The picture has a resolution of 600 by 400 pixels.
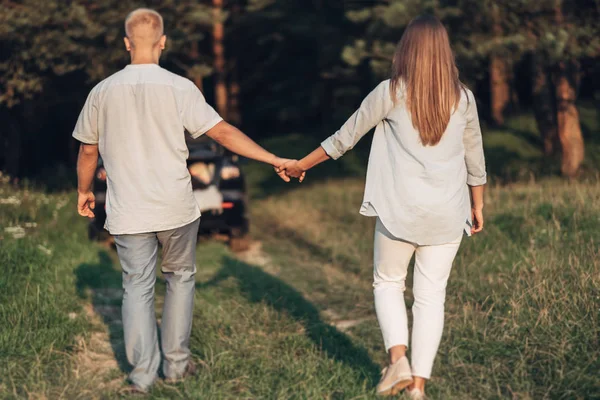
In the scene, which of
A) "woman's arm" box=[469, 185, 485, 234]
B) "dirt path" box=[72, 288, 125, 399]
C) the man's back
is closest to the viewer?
the man's back

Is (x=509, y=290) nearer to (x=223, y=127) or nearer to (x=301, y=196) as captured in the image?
(x=223, y=127)

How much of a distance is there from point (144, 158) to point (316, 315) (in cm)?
235

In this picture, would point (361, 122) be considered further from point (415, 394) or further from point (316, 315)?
point (316, 315)

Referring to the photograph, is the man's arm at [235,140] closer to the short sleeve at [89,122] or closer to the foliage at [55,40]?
the short sleeve at [89,122]

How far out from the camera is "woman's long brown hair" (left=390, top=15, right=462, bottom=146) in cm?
400

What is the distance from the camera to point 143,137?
14.4 ft

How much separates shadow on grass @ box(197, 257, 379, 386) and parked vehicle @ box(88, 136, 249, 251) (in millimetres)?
445

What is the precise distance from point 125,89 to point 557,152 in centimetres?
1335

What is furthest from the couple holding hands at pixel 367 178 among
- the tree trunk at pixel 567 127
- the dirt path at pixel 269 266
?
the tree trunk at pixel 567 127

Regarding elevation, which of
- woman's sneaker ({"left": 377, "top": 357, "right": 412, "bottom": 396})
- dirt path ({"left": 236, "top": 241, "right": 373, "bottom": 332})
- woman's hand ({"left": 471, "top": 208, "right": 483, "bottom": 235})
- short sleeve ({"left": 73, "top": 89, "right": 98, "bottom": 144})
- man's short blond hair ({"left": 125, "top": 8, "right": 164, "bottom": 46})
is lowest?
dirt path ({"left": 236, "top": 241, "right": 373, "bottom": 332})

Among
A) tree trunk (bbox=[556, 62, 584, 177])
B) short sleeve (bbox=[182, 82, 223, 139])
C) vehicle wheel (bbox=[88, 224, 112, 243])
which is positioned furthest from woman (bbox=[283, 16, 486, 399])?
tree trunk (bbox=[556, 62, 584, 177])

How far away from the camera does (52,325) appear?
5.29 meters

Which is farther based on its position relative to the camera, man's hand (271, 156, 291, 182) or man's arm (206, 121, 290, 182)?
man's hand (271, 156, 291, 182)

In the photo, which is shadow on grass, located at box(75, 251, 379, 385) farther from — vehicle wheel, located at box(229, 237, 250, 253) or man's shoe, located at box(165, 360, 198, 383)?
vehicle wheel, located at box(229, 237, 250, 253)
